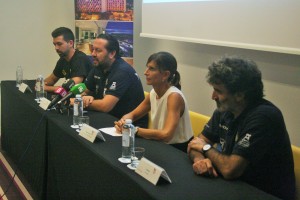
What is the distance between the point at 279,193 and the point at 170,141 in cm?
76

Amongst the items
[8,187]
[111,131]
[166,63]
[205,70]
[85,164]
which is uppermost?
[166,63]

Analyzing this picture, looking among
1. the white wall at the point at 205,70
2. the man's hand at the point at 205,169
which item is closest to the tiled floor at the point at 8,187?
the white wall at the point at 205,70

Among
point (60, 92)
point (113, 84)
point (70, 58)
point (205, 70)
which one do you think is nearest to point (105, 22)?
point (70, 58)

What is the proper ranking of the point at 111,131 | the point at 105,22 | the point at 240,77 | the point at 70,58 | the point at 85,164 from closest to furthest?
the point at 240,77
the point at 85,164
the point at 111,131
the point at 70,58
the point at 105,22

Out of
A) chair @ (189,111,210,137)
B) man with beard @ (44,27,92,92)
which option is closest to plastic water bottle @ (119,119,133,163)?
chair @ (189,111,210,137)

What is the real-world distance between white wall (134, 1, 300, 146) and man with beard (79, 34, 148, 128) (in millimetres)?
666

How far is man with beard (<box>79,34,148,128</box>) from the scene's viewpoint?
2619mm

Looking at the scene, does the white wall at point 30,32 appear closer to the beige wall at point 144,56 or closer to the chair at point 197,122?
the beige wall at point 144,56

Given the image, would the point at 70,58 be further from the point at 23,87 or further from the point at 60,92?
the point at 60,92

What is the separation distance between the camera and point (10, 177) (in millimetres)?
3119

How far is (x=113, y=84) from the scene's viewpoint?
2.65 metres

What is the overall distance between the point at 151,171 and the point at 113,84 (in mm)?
1326

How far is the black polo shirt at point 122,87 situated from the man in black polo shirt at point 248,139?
1078 mm

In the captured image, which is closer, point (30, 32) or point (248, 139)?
point (248, 139)
